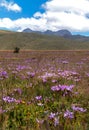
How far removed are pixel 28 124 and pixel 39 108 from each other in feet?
3.15

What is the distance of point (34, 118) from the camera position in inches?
211

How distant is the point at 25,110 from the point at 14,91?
210cm

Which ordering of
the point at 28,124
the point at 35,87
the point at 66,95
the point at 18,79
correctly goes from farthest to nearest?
the point at 18,79 → the point at 35,87 → the point at 66,95 → the point at 28,124

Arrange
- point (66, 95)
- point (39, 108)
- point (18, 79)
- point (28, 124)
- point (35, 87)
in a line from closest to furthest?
point (28, 124), point (39, 108), point (66, 95), point (35, 87), point (18, 79)

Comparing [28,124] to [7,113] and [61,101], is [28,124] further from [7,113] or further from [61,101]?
[61,101]

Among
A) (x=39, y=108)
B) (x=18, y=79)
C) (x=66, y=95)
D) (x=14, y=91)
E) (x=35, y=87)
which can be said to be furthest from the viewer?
(x=18, y=79)

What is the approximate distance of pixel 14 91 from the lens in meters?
7.70

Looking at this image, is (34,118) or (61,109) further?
(61,109)

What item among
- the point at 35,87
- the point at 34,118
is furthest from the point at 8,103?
the point at 35,87

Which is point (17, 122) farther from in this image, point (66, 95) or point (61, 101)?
point (66, 95)

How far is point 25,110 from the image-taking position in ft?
18.6

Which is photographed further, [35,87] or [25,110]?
[35,87]

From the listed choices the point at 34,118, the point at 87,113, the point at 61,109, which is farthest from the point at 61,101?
the point at 34,118

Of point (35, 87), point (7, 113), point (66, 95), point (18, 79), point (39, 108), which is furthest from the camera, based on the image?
point (18, 79)
